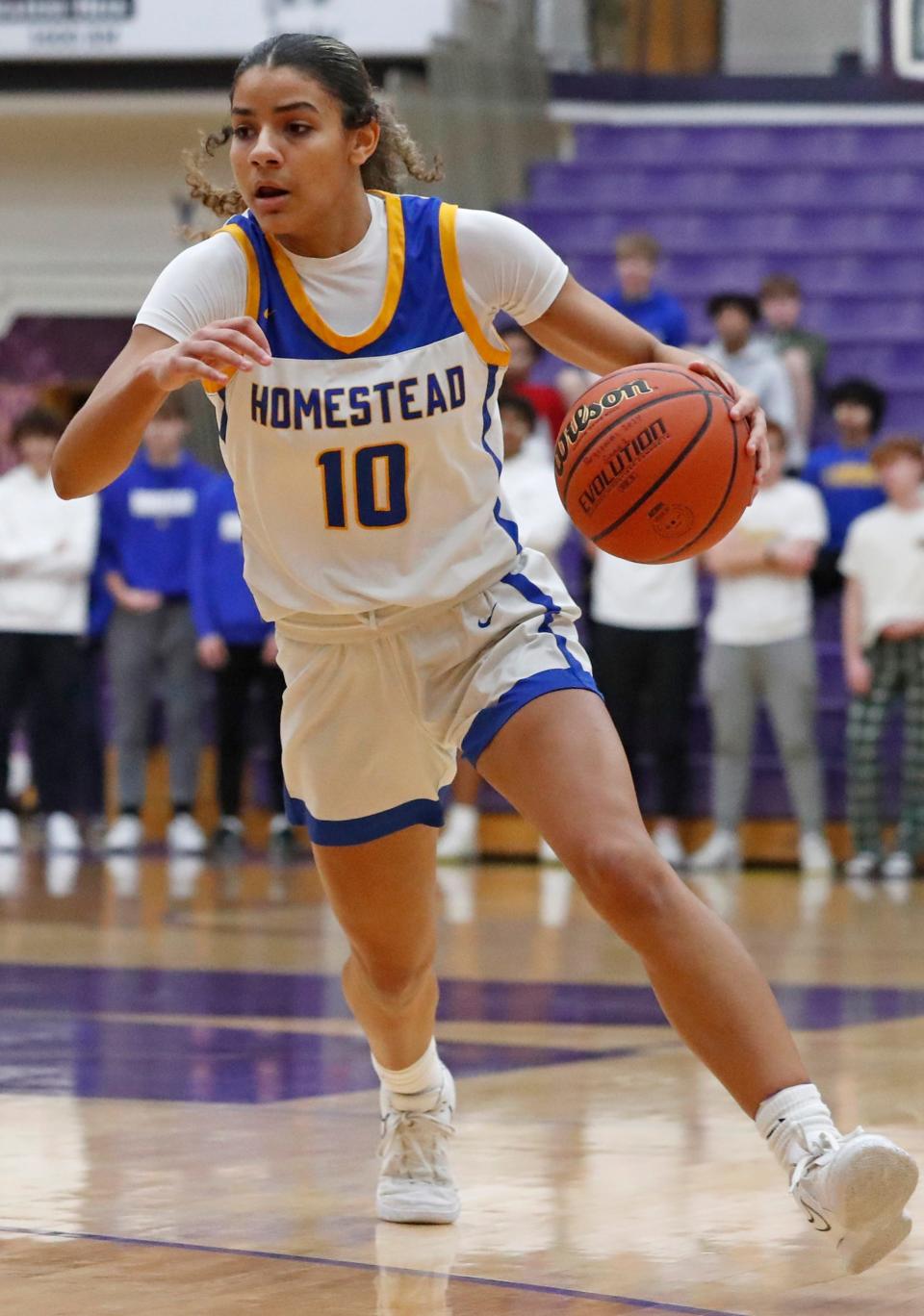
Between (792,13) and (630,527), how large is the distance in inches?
576

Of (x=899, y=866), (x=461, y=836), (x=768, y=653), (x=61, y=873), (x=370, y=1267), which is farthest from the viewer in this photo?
(x=461, y=836)

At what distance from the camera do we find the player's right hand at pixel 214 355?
11.1 feet

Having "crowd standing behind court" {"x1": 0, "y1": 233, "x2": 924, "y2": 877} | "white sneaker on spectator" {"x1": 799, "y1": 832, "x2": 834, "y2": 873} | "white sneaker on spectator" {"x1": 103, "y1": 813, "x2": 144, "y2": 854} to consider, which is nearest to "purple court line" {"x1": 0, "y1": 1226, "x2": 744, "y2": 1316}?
"crowd standing behind court" {"x1": 0, "y1": 233, "x2": 924, "y2": 877}

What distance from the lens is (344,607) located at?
3.78 metres

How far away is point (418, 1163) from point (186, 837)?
7808mm

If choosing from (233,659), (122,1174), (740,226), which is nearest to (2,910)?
(233,659)

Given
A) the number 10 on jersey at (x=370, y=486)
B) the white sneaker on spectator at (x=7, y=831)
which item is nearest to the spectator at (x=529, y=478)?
the white sneaker on spectator at (x=7, y=831)

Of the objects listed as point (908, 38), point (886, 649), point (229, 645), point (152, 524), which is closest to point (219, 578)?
point (229, 645)

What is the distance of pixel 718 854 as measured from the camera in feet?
36.3

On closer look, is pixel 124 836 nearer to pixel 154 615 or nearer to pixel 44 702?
pixel 44 702

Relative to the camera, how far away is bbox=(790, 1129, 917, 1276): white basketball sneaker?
10.6ft

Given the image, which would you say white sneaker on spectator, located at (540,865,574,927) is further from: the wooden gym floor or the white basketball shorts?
the white basketball shorts

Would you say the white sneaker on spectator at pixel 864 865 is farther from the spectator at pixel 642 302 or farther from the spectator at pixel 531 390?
the spectator at pixel 642 302

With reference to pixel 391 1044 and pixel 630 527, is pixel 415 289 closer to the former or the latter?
pixel 630 527
